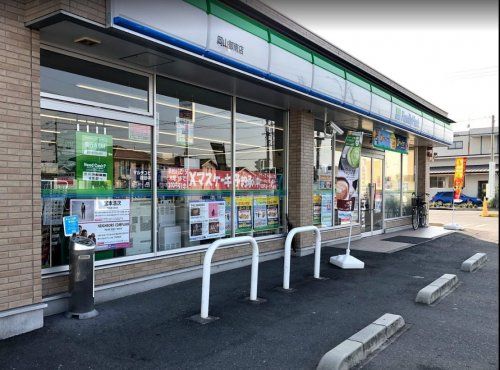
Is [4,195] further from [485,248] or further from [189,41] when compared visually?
[485,248]

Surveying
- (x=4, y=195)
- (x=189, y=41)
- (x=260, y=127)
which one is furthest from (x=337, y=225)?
(x=4, y=195)

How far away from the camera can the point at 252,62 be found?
633 cm

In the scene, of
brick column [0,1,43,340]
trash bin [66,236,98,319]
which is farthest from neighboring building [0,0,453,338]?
trash bin [66,236,98,319]

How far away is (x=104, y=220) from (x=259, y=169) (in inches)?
155

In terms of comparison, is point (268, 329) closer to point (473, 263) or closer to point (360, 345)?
point (360, 345)

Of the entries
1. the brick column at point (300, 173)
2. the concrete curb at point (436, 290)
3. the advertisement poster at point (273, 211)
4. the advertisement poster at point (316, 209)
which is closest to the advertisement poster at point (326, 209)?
the advertisement poster at point (316, 209)

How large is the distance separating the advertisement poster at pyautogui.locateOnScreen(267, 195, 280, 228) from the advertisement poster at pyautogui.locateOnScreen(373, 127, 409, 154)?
14.1 ft

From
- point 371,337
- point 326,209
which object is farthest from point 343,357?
point 326,209

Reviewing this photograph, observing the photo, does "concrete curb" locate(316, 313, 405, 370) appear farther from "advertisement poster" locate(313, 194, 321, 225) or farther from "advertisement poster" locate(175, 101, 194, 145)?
"advertisement poster" locate(313, 194, 321, 225)

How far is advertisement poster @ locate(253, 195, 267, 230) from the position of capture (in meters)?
8.90

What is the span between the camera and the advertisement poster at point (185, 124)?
7.34 meters

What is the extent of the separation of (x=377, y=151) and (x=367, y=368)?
36.4 ft

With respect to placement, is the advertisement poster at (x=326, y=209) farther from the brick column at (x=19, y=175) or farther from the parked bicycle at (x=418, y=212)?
the brick column at (x=19, y=175)

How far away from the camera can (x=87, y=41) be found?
530cm
